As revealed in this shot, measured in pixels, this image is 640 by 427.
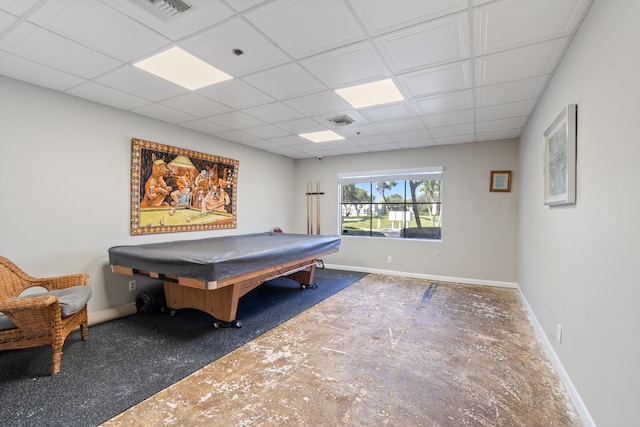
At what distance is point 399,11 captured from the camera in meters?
1.78

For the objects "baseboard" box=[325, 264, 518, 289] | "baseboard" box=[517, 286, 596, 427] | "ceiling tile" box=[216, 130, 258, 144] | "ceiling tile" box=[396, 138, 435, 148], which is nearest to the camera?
"baseboard" box=[517, 286, 596, 427]

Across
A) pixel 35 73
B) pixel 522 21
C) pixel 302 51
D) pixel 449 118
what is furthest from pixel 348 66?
pixel 35 73

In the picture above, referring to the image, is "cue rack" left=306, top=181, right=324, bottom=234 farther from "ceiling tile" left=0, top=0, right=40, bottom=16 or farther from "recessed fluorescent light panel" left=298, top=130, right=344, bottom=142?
"ceiling tile" left=0, top=0, right=40, bottom=16

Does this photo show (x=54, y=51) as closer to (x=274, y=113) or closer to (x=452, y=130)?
(x=274, y=113)

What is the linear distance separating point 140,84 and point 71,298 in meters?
2.05

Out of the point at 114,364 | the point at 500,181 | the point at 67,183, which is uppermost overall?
the point at 500,181

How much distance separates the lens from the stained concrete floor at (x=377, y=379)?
1.75 meters

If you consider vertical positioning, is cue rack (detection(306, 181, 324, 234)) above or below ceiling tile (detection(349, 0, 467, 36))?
below

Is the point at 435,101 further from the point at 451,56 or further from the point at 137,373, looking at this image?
the point at 137,373

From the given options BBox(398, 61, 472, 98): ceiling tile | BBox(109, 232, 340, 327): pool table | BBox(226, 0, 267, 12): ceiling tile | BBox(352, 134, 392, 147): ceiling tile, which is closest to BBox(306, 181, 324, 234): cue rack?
BBox(352, 134, 392, 147): ceiling tile

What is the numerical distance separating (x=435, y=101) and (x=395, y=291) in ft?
9.20

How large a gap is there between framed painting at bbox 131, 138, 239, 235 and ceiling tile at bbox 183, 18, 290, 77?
1.97 meters

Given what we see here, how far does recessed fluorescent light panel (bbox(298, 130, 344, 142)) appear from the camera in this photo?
15.1 ft

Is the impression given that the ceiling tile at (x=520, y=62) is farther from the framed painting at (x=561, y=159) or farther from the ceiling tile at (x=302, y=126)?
the ceiling tile at (x=302, y=126)
